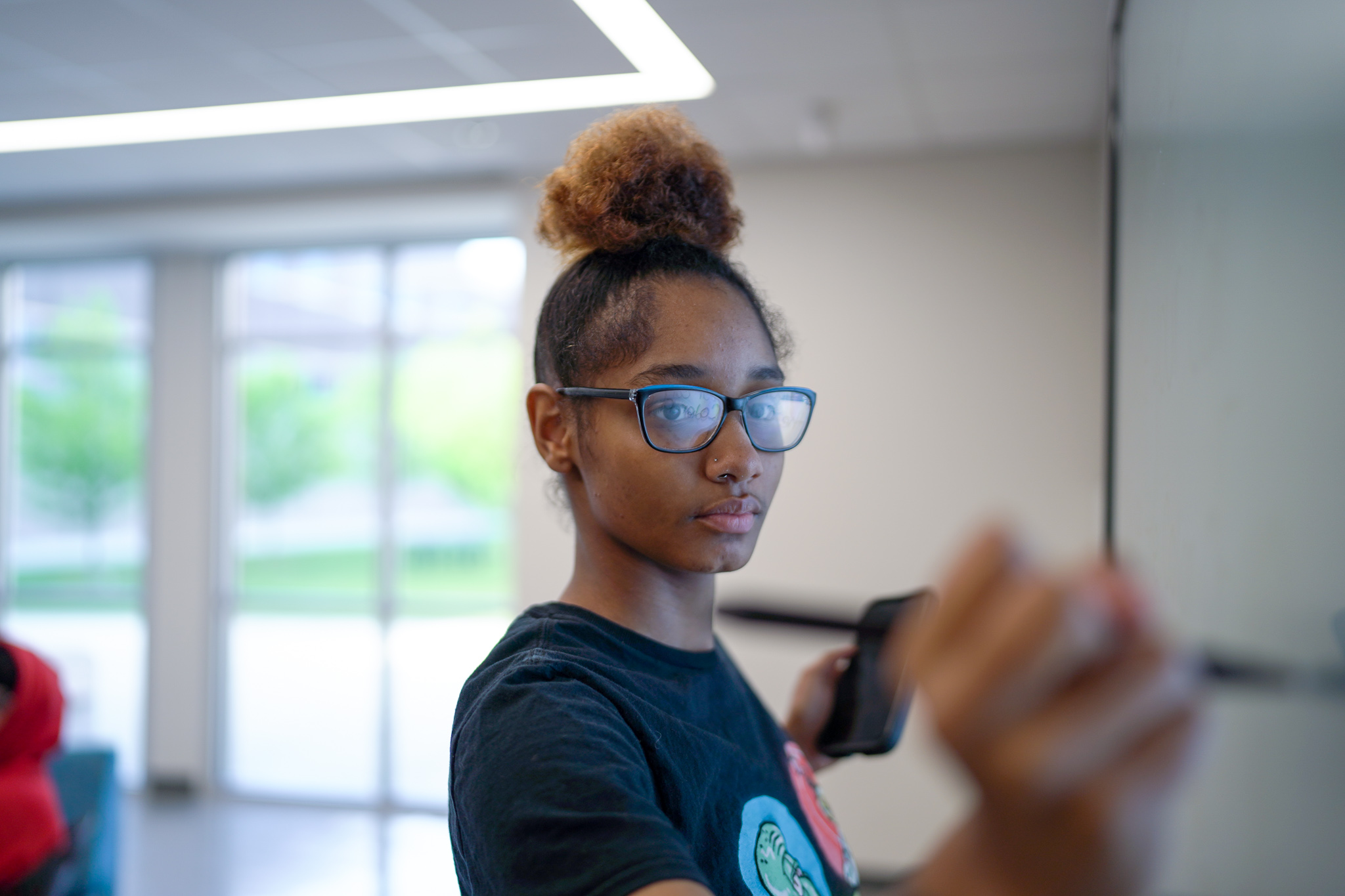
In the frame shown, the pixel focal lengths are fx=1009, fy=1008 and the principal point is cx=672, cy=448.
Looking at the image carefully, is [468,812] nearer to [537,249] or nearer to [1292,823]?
[1292,823]

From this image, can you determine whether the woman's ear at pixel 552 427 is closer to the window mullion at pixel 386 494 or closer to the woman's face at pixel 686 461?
the woman's face at pixel 686 461

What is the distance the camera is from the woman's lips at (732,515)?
102cm

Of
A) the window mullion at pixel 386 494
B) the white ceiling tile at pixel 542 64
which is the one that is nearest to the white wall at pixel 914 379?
the white ceiling tile at pixel 542 64

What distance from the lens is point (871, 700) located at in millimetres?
1290

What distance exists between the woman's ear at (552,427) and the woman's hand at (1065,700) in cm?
80

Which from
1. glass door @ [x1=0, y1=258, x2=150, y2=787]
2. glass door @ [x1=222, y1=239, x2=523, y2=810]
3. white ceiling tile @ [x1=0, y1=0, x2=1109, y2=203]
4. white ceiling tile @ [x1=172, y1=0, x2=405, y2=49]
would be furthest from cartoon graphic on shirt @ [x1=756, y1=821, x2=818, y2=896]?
glass door @ [x1=0, y1=258, x2=150, y2=787]

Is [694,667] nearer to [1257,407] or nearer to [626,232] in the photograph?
[626,232]

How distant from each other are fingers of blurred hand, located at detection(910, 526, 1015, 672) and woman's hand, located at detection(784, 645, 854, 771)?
1.05 meters

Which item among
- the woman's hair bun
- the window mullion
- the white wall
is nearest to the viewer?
the woman's hair bun

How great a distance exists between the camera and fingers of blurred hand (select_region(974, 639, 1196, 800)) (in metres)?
0.33

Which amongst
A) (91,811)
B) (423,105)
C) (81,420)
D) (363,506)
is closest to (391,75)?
(423,105)

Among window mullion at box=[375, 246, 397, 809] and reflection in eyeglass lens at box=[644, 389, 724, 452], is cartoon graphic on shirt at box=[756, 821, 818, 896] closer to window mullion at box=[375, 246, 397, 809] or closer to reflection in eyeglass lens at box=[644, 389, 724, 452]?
reflection in eyeglass lens at box=[644, 389, 724, 452]

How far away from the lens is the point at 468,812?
0.77 m

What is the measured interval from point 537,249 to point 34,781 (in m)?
2.90
